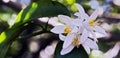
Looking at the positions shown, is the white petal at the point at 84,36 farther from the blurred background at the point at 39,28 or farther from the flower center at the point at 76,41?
the blurred background at the point at 39,28

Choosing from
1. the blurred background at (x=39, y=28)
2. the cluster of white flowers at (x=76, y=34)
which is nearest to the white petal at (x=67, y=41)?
the cluster of white flowers at (x=76, y=34)

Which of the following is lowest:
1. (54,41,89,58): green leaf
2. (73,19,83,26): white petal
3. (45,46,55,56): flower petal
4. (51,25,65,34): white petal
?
(45,46,55,56): flower petal

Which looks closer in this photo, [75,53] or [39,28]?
[75,53]

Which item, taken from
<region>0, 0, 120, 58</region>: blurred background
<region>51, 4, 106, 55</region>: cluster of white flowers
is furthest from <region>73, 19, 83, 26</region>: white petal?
<region>0, 0, 120, 58</region>: blurred background

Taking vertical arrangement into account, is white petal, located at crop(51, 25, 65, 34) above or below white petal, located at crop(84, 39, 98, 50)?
above

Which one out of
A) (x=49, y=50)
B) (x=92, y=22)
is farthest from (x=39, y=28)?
(x=92, y=22)

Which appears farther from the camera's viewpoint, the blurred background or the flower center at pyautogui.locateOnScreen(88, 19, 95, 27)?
the blurred background

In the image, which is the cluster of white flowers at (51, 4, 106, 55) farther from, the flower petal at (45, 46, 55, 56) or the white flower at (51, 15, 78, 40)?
the flower petal at (45, 46, 55, 56)

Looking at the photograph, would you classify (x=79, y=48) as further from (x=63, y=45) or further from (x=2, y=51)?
(x=2, y=51)

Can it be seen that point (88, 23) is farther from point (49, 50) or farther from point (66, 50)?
point (49, 50)
